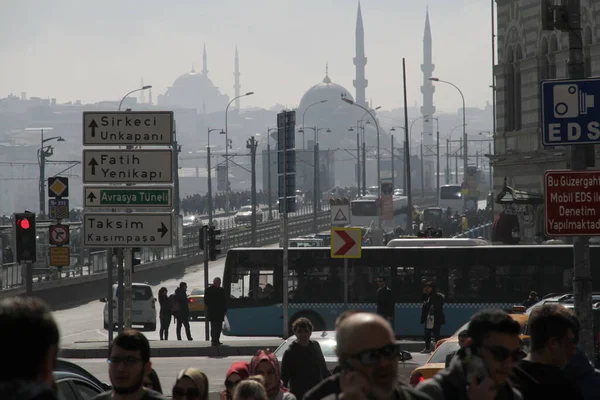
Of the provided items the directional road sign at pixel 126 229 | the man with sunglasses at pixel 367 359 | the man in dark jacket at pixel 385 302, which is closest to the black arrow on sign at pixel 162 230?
the directional road sign at pixel 126 229

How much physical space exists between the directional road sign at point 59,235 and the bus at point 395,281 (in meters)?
4.15

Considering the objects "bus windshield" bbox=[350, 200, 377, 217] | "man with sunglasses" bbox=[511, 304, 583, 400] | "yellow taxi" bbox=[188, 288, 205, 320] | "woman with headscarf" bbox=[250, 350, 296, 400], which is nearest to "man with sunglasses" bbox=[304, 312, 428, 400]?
"man with sunglasses" bbox=[511, 304, 583, 400]

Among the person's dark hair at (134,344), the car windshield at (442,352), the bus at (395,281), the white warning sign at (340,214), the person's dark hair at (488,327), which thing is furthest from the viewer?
the bus at (395,281)

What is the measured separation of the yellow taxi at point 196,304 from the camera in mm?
41531

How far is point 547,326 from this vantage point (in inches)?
239

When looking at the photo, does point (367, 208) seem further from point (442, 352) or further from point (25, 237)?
point (442, 352)

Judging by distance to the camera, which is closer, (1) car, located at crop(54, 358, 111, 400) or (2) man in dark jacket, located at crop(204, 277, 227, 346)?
(1) car, located at crop(54, 358, 111, 400)

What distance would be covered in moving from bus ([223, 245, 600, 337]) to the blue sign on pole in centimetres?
1927

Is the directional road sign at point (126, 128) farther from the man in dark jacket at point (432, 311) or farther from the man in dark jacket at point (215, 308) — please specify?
the man in dark jacket at point (215, 308)

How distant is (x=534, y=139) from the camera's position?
40.4 meters

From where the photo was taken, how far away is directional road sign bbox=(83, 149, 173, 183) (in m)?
14.5

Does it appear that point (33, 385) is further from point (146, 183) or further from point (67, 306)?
point (67, 306)

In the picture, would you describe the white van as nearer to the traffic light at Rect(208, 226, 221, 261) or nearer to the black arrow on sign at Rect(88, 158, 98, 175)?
the traffic light at Rect(208, 226, 221, 261)

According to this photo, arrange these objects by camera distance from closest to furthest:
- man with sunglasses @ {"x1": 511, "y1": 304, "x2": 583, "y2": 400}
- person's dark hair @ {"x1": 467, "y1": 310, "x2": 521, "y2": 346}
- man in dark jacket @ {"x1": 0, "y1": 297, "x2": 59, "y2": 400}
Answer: man in dark jacket @ {"x1": 0, "y1": 297, "x2": 59, "y2": 400} → person's dark hair @ {"x1": 467, "y1": 310, "x2": 521, "y2": 346} → man with sunglasses @ {"x1": 511, "y1": 304, "x2": 583, "y2": 400}
